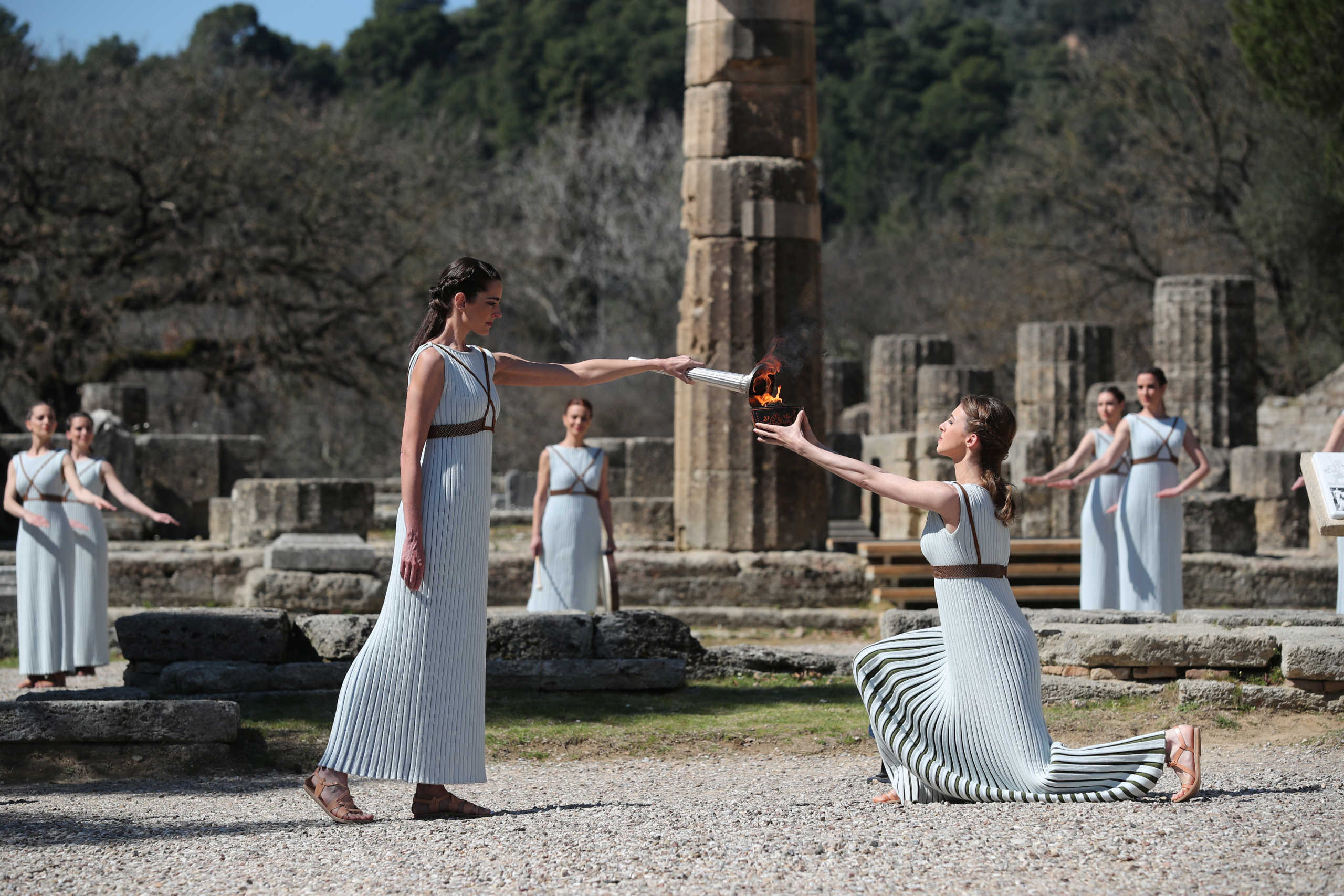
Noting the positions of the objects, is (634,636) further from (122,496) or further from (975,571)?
(975,571)

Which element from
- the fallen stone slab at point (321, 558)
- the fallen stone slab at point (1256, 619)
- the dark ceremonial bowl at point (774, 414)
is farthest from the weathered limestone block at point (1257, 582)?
the dark ceremonial bowl at point (774, 414)

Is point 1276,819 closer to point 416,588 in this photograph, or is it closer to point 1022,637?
point 1022,637

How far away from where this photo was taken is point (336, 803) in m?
5.06

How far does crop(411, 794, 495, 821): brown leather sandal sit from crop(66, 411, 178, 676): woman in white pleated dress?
4792mm

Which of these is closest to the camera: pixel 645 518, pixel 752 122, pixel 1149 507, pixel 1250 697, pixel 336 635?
pixel 1250 697

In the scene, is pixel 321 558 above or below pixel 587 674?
above

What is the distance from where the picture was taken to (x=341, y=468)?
102ft

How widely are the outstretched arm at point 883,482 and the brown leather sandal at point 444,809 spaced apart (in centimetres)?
161

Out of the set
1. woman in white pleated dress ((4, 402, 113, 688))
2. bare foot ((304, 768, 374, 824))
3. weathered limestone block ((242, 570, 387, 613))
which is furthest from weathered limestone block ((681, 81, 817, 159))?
bare foot ((304, 768, 374, 824))

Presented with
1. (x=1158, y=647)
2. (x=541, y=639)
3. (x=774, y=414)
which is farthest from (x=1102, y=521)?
(x=774, y=414)

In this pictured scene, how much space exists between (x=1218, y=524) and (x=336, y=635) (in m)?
9.51

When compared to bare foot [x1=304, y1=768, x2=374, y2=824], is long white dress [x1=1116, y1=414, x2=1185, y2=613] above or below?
above

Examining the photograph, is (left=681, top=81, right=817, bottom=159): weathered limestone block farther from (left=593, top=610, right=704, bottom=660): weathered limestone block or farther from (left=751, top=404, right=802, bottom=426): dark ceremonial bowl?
(left=751, top=404, right=802, bottom=426): dark ceremonial bowl

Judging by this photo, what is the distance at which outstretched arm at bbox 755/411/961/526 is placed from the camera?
5.15 meters
